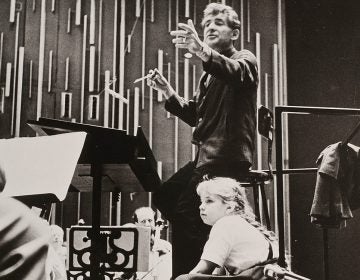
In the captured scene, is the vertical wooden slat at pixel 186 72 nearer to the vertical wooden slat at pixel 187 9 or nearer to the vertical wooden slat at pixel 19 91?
the vertical wooden slat at pixel 187 9

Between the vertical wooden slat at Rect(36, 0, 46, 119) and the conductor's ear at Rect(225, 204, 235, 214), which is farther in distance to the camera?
the vertical wooden slat at Rect(36, 0, 46, 119)

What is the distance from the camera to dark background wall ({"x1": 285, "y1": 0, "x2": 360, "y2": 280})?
14.6ft

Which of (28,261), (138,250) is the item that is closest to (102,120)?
(138,250)

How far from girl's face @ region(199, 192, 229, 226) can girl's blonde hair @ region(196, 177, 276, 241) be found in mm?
18

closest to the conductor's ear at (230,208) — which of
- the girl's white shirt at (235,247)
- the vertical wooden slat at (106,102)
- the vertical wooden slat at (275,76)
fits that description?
the girl's white shirt at (235,247)

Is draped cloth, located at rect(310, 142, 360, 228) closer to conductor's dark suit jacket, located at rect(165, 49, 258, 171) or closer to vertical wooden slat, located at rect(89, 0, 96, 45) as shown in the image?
conductor's dark suit jacket, located at rect(165, 49, 258, 171)

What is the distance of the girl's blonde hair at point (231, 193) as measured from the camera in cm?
213

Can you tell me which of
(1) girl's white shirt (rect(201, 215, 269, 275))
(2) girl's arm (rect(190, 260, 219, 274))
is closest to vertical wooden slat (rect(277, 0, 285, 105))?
(1) girl's white shirt (rect(201, 215, 269, 275))

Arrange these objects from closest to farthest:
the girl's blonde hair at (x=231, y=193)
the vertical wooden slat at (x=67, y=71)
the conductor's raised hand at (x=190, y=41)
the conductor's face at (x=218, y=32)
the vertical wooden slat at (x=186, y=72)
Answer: the conductor's raised hand at (x=190, y=41), the girl's blonde hair at (x=231, y=193), the conductor's face at (x=218, y=32), the vertical wooden slat at (x=67, y=71), the vertical wooden slat at (x=186, y=72)

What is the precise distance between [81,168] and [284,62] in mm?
3829

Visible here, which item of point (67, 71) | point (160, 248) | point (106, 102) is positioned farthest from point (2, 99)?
point (160, 248)

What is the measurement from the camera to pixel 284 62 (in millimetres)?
5543

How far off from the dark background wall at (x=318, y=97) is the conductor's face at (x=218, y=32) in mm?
2317

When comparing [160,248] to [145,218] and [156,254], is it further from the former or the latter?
[145,218]
